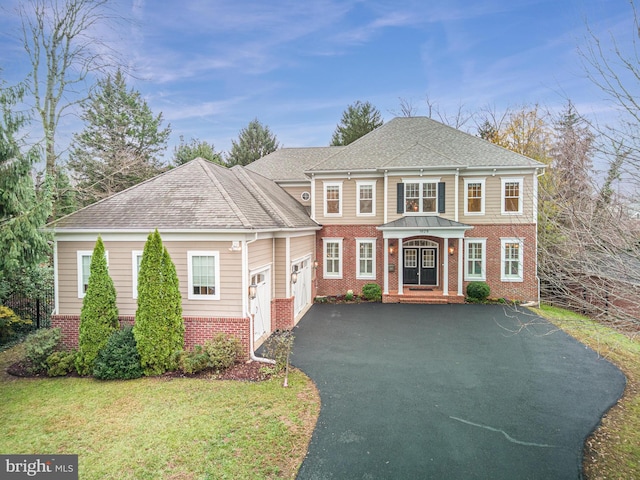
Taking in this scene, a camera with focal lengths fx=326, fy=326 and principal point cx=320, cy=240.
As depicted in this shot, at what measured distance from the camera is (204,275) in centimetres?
865

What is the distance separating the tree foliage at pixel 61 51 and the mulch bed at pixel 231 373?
8922 mm

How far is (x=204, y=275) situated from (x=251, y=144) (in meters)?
28.3

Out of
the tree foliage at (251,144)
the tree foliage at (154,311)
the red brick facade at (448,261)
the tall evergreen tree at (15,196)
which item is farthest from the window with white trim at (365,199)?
the tree foliage at (251,144)

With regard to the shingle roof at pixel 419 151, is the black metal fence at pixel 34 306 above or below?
below

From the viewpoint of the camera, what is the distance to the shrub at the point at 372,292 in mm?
15227

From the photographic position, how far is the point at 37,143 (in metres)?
7.55

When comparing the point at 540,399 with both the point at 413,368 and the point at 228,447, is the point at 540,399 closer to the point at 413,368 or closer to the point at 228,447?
the point at 413,368

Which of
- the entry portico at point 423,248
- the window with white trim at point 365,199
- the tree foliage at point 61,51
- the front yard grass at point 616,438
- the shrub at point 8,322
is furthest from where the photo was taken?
the window with white trim at point 365,199

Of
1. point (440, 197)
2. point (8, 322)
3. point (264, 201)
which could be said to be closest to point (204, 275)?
point (264, 201)

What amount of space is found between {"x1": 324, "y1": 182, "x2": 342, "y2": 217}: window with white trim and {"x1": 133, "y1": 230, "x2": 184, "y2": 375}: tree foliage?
30.7ft

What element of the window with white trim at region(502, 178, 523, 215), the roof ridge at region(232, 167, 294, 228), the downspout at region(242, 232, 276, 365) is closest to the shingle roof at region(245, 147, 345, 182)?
the roof ridge at region(232, 167, 294, 228)

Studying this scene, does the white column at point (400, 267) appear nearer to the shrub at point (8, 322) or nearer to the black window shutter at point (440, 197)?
the black window shutter at point (440, 197)

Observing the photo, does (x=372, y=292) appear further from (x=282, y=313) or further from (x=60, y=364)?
(x=60, y=364)

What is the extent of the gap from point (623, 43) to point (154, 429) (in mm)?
8364
